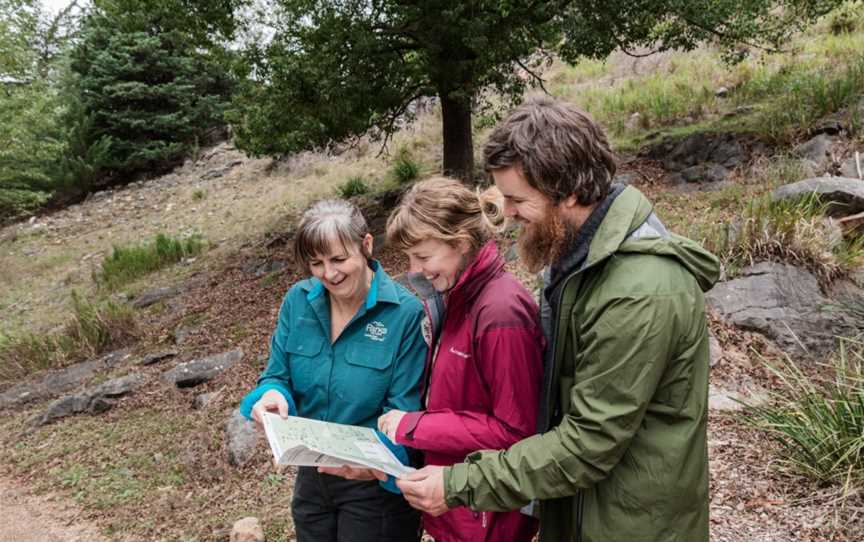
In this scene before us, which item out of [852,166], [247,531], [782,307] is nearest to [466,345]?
[247,531]

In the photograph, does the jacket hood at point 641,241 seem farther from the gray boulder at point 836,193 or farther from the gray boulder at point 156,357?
the gray boulder at point 156,357

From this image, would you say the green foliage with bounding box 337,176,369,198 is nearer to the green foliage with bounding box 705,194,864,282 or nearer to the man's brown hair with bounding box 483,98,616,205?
the green foliage with bounding box 705,194,864,282

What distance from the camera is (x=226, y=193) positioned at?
637 inches

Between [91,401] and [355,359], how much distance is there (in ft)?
17.5

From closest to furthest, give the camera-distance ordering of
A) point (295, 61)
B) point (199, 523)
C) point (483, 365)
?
point (483, 365)
point (199, 523)
point (295, 61)

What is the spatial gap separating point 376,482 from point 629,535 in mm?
867

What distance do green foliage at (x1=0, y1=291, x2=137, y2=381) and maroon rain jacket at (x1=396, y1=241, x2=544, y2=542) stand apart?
24.6ft

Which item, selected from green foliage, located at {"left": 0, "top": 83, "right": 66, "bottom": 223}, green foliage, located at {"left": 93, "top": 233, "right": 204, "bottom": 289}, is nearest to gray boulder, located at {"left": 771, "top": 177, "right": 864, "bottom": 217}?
green foliage, located at {"left": 93, "top": 233, "right": 204, "bottom": 289}

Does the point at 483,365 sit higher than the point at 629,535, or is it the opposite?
the point at 483,365

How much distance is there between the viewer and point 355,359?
6.68ft

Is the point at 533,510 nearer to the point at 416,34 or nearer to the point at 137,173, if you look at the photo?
the point at 416,34

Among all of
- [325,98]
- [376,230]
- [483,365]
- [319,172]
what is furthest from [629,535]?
[319,172]

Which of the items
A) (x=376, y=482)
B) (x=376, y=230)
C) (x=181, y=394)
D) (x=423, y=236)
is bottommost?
(x=181, y=394)

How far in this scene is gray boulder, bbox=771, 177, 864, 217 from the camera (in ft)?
17.6
